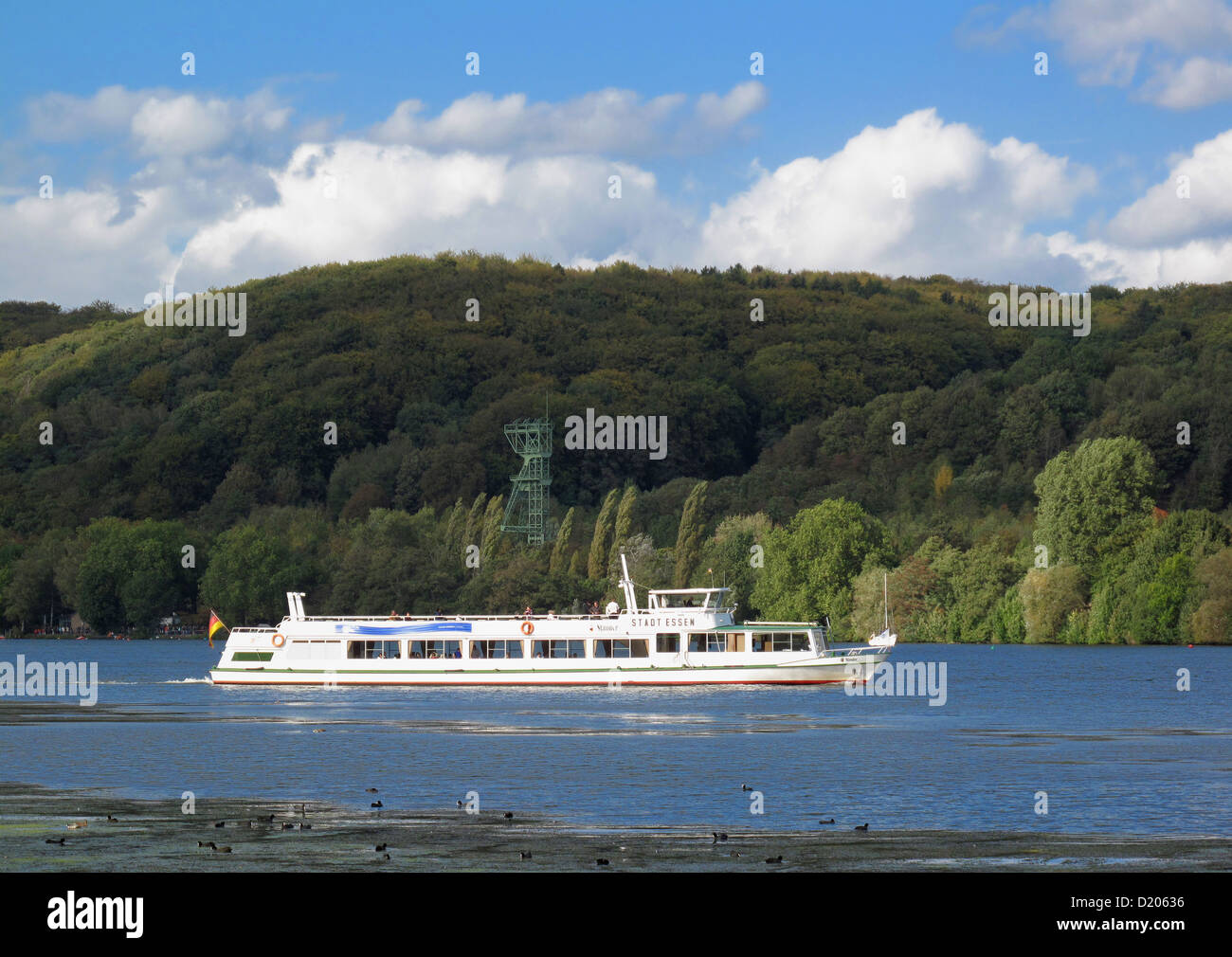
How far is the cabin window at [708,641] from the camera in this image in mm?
102625

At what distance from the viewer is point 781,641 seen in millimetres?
102000

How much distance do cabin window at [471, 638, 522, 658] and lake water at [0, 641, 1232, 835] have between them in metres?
2.85

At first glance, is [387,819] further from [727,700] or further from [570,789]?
[727,700]

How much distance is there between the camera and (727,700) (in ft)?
303

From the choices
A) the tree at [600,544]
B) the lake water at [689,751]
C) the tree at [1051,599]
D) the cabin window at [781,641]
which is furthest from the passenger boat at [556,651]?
the tree at [600,544]

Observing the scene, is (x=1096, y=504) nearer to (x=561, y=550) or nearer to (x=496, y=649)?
(x=561, y=550)

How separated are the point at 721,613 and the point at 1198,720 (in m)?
32.4

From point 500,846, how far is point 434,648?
234ft

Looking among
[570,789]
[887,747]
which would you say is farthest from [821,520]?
[570,789]

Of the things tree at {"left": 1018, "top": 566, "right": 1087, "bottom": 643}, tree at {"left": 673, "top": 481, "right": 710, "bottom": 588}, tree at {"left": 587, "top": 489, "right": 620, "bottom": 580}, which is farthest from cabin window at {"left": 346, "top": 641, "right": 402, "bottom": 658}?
tree at {"left": 587, "top": 489, "right": 620, "bottom": 580}

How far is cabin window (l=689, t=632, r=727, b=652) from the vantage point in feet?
337

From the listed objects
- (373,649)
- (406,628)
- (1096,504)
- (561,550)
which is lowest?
(373,649)

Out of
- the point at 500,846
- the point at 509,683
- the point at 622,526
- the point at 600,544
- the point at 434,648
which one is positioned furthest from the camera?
the point at 622,526

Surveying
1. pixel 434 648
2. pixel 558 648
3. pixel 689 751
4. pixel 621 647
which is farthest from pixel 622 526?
pixel 689 751
